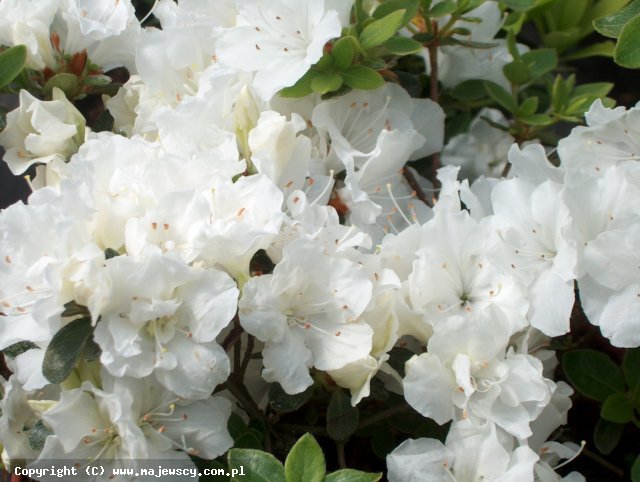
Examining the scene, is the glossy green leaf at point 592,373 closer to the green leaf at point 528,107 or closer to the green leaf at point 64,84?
the green leaf at point 528,107

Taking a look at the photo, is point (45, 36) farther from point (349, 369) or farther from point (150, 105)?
point (349, 369)

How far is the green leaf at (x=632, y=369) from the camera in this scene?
143 cm

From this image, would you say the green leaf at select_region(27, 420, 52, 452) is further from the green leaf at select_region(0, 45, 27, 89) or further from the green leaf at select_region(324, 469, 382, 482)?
the green leaf at select_region(0, 45, 27, 89)

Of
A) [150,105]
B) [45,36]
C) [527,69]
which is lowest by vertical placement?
[527,69]

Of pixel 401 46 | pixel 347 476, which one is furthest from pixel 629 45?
pixel 347 476

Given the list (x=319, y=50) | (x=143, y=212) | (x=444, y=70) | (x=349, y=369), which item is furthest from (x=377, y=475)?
(x=444, y=70)

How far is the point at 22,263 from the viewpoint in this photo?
42.6 inches

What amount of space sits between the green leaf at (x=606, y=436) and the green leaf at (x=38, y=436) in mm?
884

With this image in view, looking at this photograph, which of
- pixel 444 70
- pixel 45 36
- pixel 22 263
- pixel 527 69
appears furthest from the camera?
pixel 444 70

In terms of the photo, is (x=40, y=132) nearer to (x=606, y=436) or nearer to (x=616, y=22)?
(x=616, y=22)

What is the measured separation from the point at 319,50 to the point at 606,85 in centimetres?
71

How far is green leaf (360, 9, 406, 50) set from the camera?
1314 mm

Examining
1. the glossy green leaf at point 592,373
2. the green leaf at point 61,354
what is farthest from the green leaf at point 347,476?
the glossy green leaf at point 592,373

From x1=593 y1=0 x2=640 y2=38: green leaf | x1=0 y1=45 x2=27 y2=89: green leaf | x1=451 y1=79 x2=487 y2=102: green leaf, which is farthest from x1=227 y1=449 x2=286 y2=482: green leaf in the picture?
x1=451 y1=79 x2=487 y2=102: green leaf
